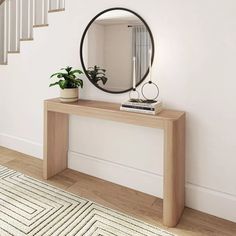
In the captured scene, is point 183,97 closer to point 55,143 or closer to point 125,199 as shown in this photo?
point 125,199

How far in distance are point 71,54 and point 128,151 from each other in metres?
1.06

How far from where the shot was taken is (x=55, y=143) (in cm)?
228

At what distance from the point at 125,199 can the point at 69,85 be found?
3.51 feet

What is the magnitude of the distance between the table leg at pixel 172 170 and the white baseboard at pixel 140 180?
8.5 inches

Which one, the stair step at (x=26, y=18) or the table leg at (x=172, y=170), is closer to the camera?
the table leg at (x=172, y=170)

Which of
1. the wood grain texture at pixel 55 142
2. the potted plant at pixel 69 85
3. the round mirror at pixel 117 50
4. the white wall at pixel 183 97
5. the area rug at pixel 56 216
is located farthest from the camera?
the wood grain texture at pixel 55 142

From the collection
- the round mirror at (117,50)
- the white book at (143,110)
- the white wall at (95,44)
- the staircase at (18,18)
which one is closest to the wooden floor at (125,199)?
the white book at (143,110)

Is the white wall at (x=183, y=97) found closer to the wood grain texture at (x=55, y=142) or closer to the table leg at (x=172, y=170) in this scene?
the wood grain texture at (x=55, y=142)

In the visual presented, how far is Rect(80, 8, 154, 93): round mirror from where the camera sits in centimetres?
190

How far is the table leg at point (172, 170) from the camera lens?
156cm

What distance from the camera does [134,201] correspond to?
6.24ft

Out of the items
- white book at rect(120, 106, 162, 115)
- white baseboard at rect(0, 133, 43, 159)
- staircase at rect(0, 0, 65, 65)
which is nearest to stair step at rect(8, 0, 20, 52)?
staircase at rect(0, 0, 65, 65)

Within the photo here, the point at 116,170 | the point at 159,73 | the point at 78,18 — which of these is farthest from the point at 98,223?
the point at 78,18

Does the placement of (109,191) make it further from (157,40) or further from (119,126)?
(157,40)
